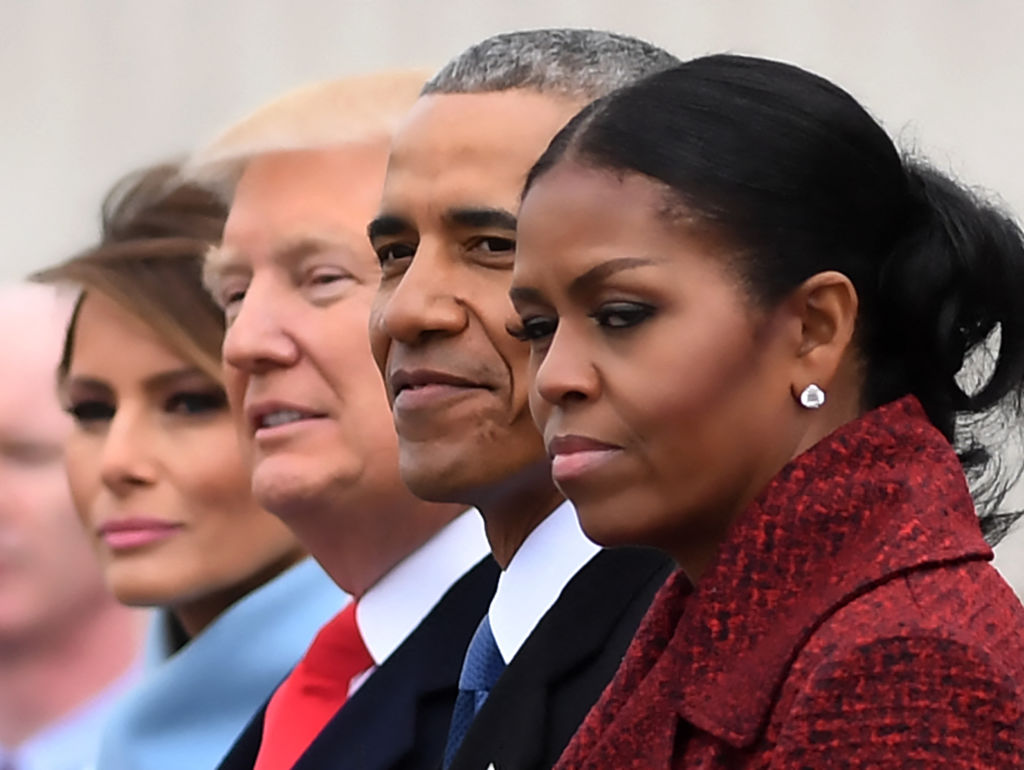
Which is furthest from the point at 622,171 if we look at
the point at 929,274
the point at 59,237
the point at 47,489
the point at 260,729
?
the point at 59,237

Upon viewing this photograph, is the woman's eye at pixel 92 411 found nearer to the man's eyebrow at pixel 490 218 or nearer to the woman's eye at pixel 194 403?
the woman's eye at pixel 194 403

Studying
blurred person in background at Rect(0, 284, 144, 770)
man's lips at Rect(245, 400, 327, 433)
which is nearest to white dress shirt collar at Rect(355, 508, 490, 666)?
man's lips at Rect(245, 400, 327, 433)

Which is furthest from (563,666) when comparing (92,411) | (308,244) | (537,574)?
(92,411)

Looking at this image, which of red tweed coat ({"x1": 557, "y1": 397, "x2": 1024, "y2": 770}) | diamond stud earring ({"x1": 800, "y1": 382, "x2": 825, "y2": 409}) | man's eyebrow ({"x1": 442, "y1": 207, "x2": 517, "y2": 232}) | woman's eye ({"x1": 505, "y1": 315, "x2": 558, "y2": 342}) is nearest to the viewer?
red tweed coat ({"x1": 557, "y1": 397, "x2": 1024, "y2": 770})

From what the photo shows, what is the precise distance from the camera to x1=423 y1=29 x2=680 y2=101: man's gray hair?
163 centimetres

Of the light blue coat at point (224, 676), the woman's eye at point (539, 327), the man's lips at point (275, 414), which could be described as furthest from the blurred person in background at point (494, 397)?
the light blue coat at point (224, 676)

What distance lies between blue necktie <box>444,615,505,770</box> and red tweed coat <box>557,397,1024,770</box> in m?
0.37

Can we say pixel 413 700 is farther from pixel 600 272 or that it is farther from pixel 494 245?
pixel 600 272

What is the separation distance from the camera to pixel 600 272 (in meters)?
1.19

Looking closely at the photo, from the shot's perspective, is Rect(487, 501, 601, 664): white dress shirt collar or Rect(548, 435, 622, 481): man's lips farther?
Rect(487, 501, 601, 664): white dress shirt collar

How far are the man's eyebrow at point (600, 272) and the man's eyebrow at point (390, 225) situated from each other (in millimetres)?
421

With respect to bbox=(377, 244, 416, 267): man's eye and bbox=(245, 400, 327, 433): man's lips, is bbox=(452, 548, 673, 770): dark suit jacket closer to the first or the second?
bbox=(377, 244, 416, 267): man's eye

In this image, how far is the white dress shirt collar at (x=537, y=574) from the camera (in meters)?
1.58

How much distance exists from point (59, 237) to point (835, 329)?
3.77m
